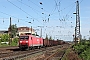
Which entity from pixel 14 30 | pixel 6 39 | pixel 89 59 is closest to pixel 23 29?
pixel 14 30

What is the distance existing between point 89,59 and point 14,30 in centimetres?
14758

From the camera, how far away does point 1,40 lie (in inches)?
3430

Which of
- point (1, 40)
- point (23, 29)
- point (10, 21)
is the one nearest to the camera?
point (10, 21)

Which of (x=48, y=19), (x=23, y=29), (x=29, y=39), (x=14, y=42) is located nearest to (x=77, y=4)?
(x=48, y=19)

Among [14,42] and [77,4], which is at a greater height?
[77,4]

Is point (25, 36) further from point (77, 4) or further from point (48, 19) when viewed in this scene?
point (77, 4)

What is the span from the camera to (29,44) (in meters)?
45.0

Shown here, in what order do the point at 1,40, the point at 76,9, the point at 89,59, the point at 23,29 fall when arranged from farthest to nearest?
the point at 23,29 → the point at 1,40 → the point at 76,9 → the point at 89,59

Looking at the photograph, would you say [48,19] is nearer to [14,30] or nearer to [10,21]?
[10,21]

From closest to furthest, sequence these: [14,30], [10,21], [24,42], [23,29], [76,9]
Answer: [24,42]
[76,9]
[10,21]
[14,30]
[23,29]

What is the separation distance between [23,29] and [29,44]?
150 metres

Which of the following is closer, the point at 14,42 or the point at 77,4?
the point at 77,4

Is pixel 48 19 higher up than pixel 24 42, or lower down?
higher up

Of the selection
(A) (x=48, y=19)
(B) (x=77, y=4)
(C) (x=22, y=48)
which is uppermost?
(B) (x=77, y=4)
